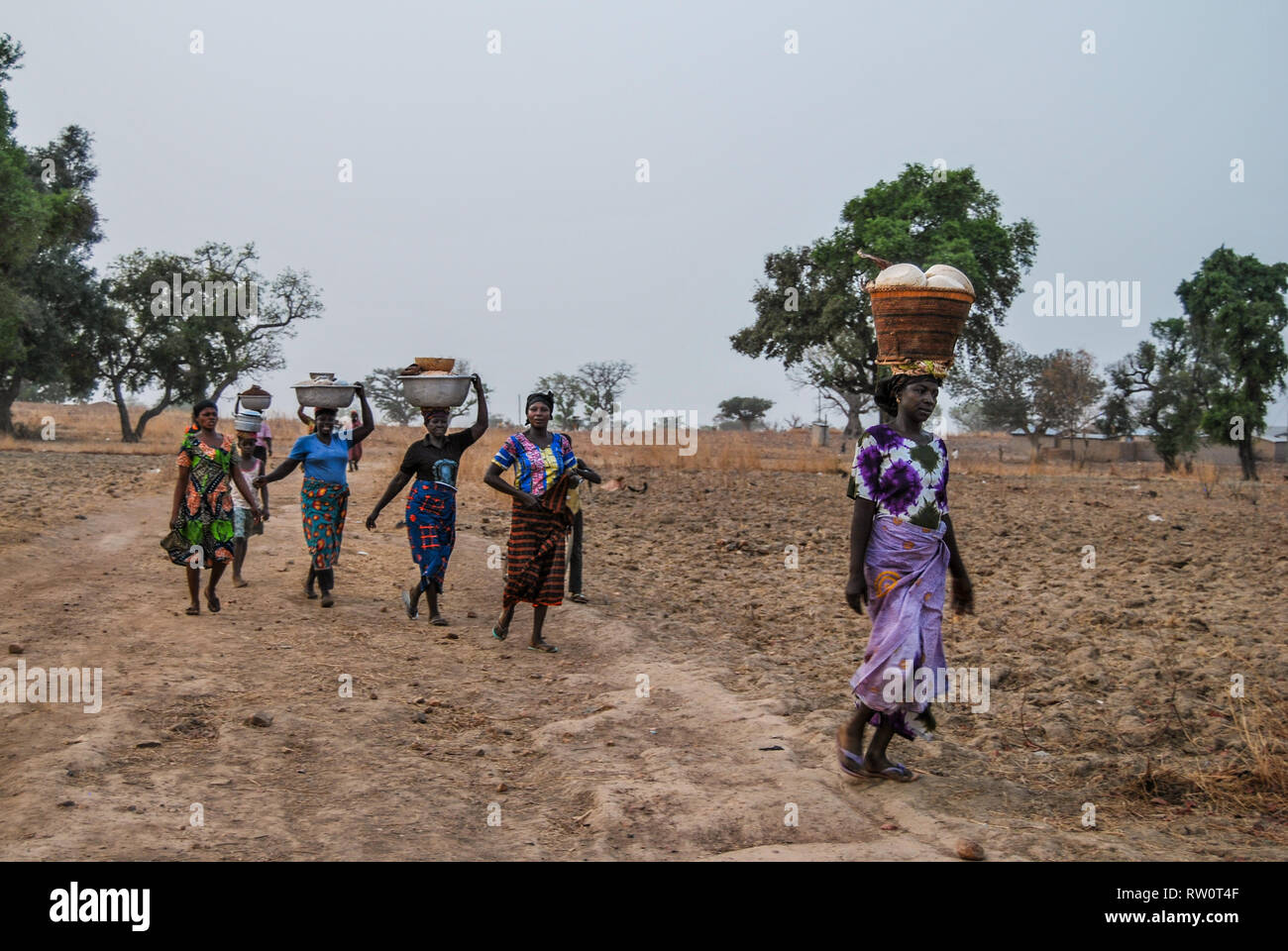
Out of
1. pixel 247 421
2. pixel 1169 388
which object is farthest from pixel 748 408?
pixel 247 421

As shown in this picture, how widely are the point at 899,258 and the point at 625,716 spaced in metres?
22.2

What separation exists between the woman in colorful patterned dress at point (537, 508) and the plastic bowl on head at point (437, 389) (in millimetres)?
505

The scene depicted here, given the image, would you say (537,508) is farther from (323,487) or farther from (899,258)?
(899,258)

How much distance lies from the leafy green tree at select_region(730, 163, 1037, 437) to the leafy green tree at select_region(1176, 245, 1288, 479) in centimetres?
629

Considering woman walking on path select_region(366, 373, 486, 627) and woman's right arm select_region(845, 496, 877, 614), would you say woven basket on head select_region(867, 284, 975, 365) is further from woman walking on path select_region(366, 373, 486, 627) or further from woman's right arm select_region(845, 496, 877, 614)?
woman walking on path select_region(366, 373, 486, 627)

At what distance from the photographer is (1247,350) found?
3111cm

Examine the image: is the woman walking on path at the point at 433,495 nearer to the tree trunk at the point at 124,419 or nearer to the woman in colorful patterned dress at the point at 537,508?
the woman in colorful patterned dress at the point at 537,508

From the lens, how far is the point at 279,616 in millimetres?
8766

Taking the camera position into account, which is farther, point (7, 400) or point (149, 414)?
point (149, 414)

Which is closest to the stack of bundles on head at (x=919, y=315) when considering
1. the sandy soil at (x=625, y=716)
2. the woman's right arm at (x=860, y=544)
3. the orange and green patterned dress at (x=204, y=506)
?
the woman's right arm at (x=860, y=544)

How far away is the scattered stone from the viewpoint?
161 inches

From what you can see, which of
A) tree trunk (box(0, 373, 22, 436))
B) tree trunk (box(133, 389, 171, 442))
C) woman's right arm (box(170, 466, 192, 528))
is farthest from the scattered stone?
tree trunk (box(133, 389, 171, 442))

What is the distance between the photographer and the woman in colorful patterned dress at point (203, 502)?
8359 millimetres
